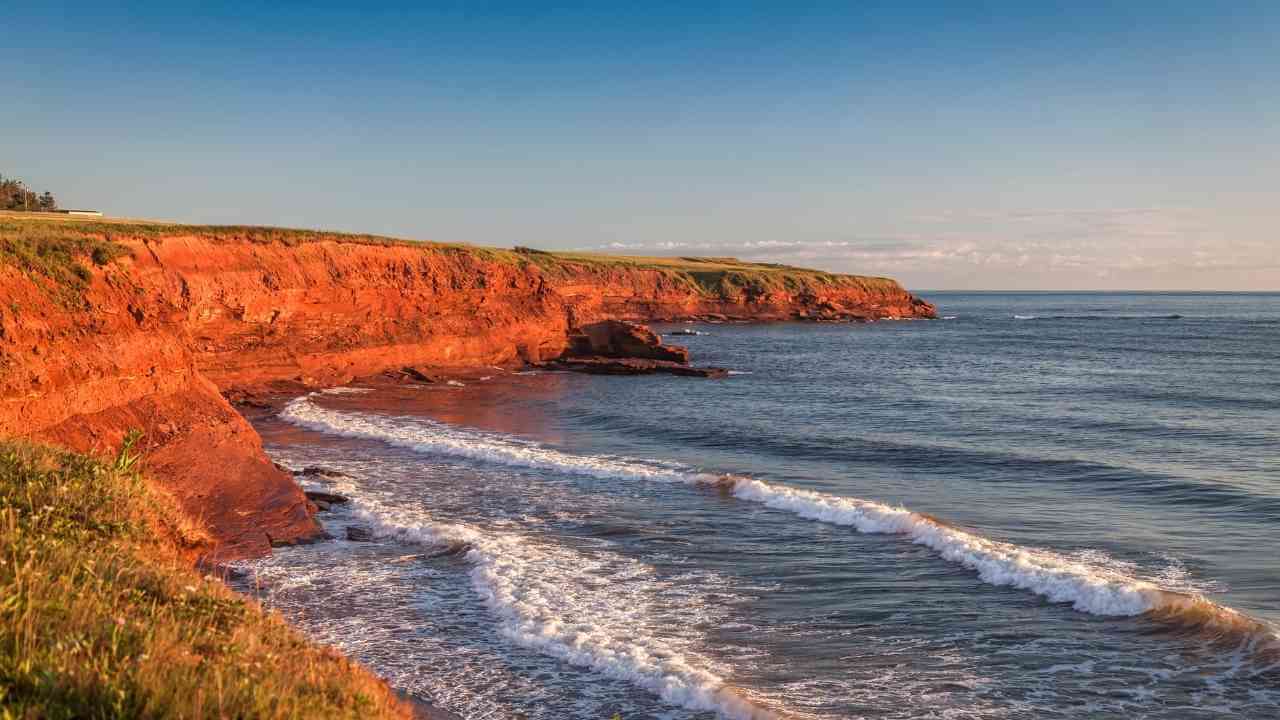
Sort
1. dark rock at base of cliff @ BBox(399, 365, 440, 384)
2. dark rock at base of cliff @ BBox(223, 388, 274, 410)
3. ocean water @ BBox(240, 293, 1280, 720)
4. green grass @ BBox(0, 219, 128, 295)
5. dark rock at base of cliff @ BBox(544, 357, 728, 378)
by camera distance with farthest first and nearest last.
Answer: dark rock at base of cliff @ BBox(544, 357, 728, 378) → dark rock at base of cliff @ BBox(399, 365, 440, 384) → dark rock at base of cliff @ BBox(223, 388, 274, 410) → green grass @ BBox(0, 219, 128, 295) → ocean water @ BBox(240, 293, 1280, 720)

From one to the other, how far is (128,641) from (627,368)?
4307 centimetres

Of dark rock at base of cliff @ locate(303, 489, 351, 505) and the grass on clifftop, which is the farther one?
dark rock at base of cliff @ locate(303, 489, 351, 505)

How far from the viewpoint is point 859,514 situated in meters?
17.9

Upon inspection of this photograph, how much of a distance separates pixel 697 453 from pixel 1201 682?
16.5 metres

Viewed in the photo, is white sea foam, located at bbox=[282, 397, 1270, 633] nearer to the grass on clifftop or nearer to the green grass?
the green grass

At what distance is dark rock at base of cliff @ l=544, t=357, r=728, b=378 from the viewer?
157 feet

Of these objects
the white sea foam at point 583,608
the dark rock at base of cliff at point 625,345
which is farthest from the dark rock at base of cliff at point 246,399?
the dark rock at base of cliff at point 625,345

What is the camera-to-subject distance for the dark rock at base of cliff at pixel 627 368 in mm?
47906

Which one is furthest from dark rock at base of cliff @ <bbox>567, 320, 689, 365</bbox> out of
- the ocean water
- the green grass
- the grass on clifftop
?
the grass on clifftop

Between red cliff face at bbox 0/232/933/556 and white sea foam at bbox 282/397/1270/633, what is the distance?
5299 millimetres

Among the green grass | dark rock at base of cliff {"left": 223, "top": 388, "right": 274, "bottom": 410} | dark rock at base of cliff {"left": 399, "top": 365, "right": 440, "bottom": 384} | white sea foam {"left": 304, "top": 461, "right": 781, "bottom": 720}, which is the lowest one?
dark rock at base of cliff {"left": 223, "top": 388, "right": 274, "bottom": 410}

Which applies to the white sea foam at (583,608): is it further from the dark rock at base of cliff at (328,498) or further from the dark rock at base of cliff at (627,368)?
the dark rock at base of cliff at (627,368)

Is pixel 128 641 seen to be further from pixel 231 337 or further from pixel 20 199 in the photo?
pixel 20 199

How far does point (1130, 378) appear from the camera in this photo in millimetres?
44281
